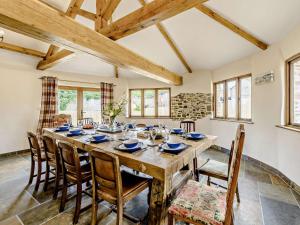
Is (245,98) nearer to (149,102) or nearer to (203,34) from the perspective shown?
(203,34)

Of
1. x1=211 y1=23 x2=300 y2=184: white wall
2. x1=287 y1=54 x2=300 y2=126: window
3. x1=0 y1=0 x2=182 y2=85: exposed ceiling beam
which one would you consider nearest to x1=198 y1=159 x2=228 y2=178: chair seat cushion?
x1=211 y1=23 x2=300 y2=184: white wall

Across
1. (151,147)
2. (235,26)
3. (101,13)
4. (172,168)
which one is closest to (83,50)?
(101,13)

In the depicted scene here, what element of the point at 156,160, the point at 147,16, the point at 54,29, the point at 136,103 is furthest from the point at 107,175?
the point at 136,103

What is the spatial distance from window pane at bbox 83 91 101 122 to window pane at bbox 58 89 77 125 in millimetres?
329

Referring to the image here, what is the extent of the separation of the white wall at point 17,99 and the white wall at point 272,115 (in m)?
5.70

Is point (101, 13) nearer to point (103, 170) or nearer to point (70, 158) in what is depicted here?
point (70, 158)

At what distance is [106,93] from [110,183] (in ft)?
15.5

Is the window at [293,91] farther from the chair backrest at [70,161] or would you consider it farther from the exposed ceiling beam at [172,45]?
the chair backrest at [70,161]

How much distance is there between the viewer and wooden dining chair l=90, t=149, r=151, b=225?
4.88ft

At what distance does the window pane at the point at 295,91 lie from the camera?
2803 mm

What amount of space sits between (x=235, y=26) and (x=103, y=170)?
3562 mm

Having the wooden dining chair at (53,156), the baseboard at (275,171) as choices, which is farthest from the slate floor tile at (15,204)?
the baseboard at (275,171)

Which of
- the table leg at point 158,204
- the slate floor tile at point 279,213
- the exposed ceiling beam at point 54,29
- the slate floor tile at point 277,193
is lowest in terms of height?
the slate floor tile at point 279,213

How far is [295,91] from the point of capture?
9.43 feet
